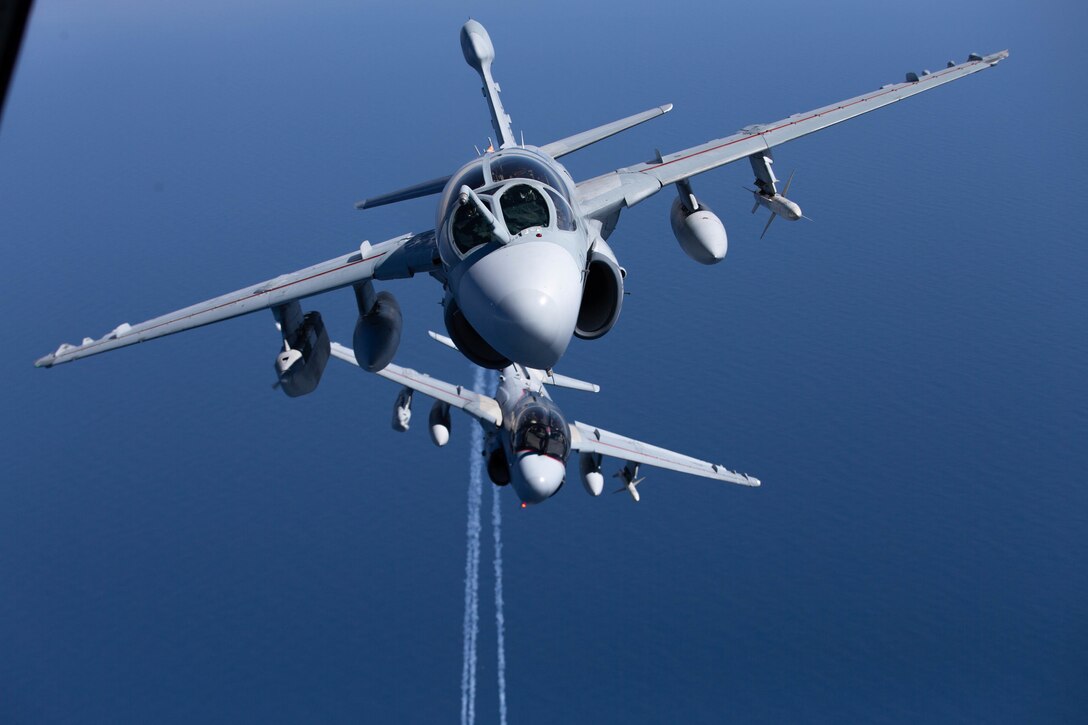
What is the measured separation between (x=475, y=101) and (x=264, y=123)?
42736mm

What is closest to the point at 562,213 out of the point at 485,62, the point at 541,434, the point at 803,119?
the point at 803,119

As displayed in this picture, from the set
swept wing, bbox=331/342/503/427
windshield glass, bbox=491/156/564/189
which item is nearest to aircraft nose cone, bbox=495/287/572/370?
windshield glass, bbox=491/156/564/189

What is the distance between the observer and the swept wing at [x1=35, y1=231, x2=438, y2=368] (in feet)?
82.9

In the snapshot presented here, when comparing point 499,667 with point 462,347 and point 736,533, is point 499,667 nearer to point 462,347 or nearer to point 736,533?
point 736,533

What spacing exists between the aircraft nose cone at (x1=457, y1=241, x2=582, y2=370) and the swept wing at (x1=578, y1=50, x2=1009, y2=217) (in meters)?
6.17

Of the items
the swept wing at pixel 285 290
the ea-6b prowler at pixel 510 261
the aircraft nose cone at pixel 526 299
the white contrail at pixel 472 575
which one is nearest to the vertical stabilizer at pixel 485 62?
the ea-6b prowler at pixel 510 261

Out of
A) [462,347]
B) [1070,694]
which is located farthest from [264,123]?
[462,347]

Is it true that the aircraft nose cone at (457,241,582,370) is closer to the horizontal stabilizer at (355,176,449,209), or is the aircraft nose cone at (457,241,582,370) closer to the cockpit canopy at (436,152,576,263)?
the cockpit canopy at (436,152,576,263)

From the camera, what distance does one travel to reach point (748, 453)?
368ft

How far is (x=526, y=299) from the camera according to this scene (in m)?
19.3

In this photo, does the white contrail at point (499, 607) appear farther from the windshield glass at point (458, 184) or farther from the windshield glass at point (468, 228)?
the windshield glass at point (468, 228)

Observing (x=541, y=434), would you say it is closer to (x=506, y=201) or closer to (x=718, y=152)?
(x=718, y=152)

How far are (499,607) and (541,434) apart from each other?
50.6 m

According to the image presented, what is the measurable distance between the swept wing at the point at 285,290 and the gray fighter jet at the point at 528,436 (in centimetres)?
2740
